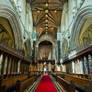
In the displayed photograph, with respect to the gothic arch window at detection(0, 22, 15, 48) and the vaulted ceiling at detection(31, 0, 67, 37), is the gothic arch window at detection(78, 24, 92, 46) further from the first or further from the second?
the gothic arch window at detection(0, 22, 15, 48)

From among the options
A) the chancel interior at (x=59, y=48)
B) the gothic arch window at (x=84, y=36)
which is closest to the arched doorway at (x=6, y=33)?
the chancel interior at (x=59, y=48)

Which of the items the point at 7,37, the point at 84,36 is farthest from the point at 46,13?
the point at 7,37

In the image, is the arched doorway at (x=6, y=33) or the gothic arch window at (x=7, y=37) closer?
the arched doorway at (x=6, y=33)

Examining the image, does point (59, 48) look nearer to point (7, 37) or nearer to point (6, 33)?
point (7, 37)

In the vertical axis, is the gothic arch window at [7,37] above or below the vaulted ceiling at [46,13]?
below

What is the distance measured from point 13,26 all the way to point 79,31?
7.26m

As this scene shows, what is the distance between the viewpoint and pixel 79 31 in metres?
9.94

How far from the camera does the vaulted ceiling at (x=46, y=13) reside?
49.9ft

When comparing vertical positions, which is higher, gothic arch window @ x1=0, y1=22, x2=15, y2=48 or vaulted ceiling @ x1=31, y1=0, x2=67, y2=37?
vaulted ceiling @ x1=31, y1=0, x2=67, y2=37

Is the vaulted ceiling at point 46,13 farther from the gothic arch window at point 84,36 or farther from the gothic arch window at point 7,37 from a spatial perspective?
the gothic arch window at point 7,37

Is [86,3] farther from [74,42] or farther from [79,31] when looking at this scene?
[74,42]

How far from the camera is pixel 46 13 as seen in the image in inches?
689

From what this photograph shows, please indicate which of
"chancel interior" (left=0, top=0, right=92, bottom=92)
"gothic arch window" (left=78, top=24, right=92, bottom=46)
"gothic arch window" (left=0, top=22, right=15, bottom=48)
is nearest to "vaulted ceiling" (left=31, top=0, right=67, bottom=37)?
"chancel interior" (left=0, top=0, right=92, bottom=92)

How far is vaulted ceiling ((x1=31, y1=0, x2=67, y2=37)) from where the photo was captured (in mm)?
15211
